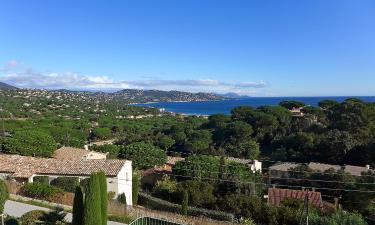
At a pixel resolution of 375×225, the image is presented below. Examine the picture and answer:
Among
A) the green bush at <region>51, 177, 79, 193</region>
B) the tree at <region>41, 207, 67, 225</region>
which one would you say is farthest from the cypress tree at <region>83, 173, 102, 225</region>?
the green bush at <region>51, 177, 79, 193</region>

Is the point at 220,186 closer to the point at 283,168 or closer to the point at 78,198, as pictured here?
the point at 283,168

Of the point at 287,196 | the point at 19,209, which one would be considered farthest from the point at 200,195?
the point at 19,209

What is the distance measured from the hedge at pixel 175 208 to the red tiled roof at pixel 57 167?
9.63ft

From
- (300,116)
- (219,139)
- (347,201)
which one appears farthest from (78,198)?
(300,116)

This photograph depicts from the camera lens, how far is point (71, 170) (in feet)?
90.3

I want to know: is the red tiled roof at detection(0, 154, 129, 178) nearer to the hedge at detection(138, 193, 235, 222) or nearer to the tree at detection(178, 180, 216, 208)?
the hedge at detection(138, 193, 235, 222)

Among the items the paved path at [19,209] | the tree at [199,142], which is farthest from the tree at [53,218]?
the tree at [199,142]

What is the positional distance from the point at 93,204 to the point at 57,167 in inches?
635

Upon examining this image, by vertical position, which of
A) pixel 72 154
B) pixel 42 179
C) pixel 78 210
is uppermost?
pixel 78 210

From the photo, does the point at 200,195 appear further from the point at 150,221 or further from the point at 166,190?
the point at 150,221

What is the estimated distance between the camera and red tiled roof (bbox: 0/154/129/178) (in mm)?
27219

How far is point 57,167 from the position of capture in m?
28.3

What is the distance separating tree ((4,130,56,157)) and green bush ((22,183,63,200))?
13.7 metres

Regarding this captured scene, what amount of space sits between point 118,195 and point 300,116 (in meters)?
42.7
